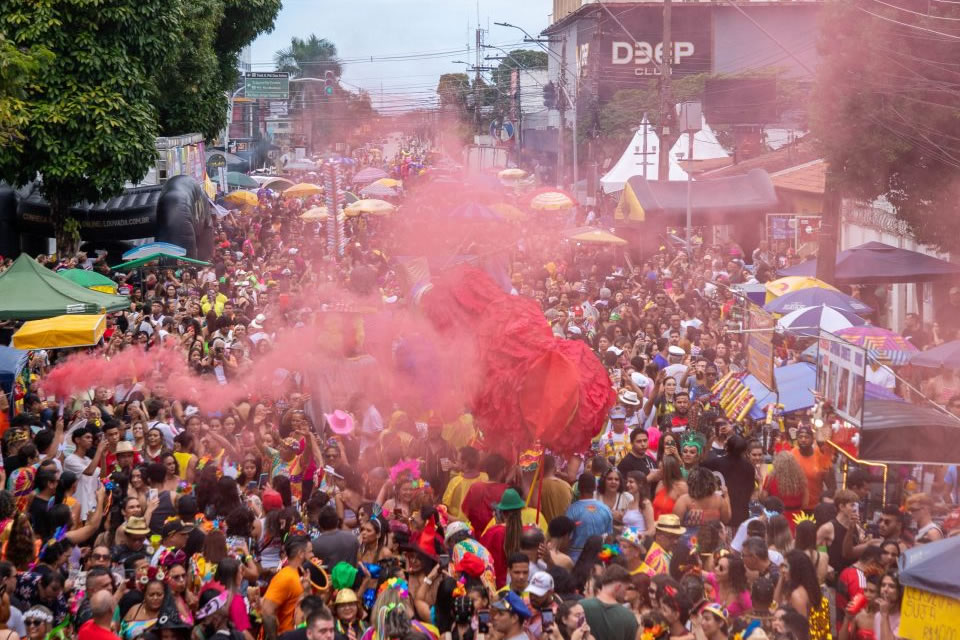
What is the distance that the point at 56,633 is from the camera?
7.39 meters

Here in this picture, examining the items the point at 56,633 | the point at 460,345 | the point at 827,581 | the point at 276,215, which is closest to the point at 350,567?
the point at 56,633

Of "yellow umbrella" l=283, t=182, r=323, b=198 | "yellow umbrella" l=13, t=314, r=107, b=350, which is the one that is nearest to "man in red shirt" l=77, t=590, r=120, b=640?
"yellow umbrella" l=13, t=314, r=107, b=350

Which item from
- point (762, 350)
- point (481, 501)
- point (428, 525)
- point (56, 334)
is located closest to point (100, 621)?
point (428, 525)

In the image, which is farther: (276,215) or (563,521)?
(276,215)

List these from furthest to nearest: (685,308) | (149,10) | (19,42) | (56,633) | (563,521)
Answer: (149,10)
(19,42)
(685,308)
(563,521)
(56,633)

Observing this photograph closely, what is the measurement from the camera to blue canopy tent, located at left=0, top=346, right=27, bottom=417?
13648 millimetres

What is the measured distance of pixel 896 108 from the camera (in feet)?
58.7

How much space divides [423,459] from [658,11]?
59063mm

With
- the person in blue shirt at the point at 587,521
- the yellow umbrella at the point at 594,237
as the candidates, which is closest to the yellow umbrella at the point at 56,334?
the person in blue shirt at the point at 587,521

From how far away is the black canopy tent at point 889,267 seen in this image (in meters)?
18.6

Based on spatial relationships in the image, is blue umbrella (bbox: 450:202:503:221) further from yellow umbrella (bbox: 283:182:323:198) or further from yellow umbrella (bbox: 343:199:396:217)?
yellow umbrella (bbox: 283:182:323:198)

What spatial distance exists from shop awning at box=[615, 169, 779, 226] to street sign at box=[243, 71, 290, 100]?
41991 millimetres

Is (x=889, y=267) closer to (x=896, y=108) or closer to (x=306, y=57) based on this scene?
(x=896, y=108)

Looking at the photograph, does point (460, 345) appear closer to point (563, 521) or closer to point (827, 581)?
point (563, 521)
